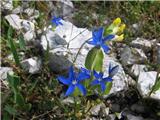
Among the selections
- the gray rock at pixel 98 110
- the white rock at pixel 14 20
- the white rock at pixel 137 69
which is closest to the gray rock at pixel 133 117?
the gray rock at pixel 98 110

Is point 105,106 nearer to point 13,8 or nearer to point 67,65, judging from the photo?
point 67,65

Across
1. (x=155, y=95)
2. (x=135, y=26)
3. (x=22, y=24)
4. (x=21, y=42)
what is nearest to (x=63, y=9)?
(x=22, y=24)

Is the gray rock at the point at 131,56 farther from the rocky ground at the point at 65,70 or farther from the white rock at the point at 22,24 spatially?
the white rock at the point at 22,24

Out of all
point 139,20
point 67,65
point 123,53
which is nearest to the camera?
point 67,65

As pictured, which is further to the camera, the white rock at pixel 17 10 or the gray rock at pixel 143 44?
the white rock at pixel 17 10

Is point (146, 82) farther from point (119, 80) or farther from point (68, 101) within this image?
point (68, 101)

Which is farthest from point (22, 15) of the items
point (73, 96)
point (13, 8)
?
point (73, 96)

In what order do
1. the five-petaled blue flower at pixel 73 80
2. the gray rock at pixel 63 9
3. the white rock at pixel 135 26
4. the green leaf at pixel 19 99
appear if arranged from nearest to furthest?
the five-petaled blue flower at pixel 73 80 < the green leaf at pixel 19 99 < the white rock at pixel 135 26 < the gray rock at pixel 63 9
